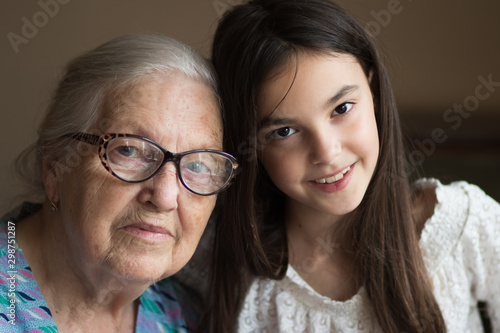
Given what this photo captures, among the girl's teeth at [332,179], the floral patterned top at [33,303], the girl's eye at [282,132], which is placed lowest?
the floral patterned top at [33,303]

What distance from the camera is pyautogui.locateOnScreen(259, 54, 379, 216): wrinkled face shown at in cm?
150

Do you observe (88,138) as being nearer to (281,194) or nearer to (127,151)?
(127,151)

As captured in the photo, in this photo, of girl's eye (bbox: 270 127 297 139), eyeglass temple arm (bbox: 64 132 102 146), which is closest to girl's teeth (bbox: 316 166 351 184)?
girl's eye (bbox: 270 127 297 139)

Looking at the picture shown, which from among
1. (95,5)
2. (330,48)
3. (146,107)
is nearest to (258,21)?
(330,48)

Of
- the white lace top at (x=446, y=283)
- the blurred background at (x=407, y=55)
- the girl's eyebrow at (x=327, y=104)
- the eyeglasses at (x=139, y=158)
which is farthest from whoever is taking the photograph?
the blurred background at (x=407, y=55)

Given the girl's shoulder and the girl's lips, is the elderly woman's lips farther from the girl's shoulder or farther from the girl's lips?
the girl's shoulder

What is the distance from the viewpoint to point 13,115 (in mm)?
2734

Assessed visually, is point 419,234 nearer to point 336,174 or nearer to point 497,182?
point 336,174

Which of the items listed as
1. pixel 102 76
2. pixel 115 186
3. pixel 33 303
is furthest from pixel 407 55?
pixel 33 303

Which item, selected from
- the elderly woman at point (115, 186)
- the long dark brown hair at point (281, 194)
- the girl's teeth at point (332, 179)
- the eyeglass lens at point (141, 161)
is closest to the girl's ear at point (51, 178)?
the elderly woman at point (115, 186)

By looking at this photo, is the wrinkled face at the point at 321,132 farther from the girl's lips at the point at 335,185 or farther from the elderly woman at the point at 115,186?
the elderly woman at the point at 115,186

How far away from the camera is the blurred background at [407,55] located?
269cm

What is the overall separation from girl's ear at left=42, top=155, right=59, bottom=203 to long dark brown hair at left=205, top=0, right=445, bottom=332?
19.6 inches

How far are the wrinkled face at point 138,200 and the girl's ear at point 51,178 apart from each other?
0.21 feet
